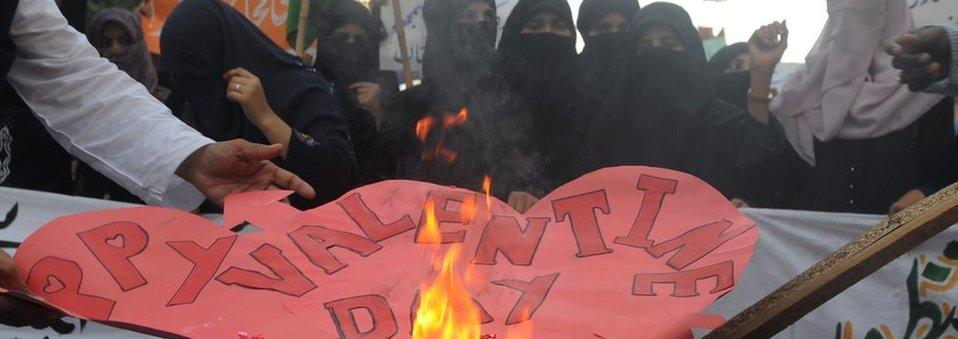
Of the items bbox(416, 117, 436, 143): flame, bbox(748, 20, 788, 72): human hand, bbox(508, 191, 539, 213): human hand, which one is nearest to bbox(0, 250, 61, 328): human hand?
bbox(508, 191, 539, 213): human hand

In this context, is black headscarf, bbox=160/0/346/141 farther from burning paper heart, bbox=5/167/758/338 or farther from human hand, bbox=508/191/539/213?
burning paper heart, bbox=5/167/758/338

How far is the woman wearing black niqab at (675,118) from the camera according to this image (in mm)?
4594

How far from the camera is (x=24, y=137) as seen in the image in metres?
3.13

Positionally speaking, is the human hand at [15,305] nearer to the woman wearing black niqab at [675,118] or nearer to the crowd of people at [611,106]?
the crowd of people at [611,106]

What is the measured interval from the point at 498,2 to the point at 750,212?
8.55ft

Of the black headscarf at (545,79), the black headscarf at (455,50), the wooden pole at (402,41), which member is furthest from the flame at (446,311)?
the wooden pole at (402,41)

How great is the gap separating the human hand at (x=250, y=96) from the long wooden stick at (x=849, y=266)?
1941 mm

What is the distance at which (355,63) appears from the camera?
507cm

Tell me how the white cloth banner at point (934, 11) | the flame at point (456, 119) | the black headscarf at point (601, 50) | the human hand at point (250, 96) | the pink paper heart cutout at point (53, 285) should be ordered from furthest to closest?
the white cloth banner at point (934, 11), the black headscarf at point (601, 50), the flame at point (456, 119), the human hand at point (250, 96), the pink paper heart cutout at point (53, 285)

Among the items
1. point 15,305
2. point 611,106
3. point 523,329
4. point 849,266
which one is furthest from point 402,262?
point 611,106

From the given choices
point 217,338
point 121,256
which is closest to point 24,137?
point 121,256

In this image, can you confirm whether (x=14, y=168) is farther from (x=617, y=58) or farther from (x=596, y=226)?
(x=617, y=58)

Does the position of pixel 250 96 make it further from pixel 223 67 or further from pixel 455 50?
pixel 455 50

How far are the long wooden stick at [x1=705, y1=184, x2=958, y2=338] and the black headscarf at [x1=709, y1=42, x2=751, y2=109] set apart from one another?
3.62 meters
